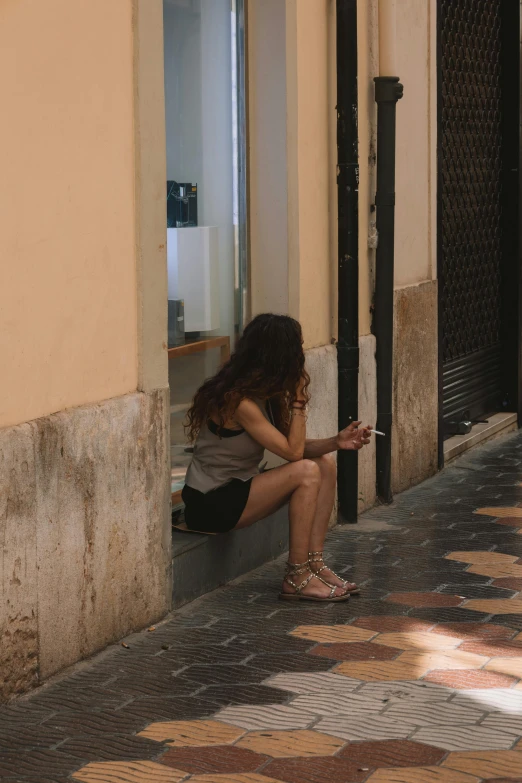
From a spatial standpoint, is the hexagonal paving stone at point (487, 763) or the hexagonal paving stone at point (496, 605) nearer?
Answer: the hexagonal paving stone at point (487, 763)

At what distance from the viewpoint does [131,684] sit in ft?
15.2

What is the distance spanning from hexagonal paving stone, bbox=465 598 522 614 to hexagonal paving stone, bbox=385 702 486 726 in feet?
4.04

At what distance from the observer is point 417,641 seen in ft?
16.9

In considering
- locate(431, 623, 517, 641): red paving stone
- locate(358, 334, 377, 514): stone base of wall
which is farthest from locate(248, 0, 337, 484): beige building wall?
locate(431, 623, 517, 641): red paving stone

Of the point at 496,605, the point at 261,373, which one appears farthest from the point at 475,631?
the point at 261,373

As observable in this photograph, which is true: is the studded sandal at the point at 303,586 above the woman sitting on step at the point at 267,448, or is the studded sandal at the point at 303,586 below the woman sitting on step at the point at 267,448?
below

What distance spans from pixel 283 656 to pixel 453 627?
0.79m

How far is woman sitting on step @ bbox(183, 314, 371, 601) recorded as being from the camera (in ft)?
18.4

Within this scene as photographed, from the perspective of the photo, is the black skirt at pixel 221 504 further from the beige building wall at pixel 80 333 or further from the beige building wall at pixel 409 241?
the beige building wall at pixel 409 241

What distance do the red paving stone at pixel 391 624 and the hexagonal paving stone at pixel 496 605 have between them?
0.33m

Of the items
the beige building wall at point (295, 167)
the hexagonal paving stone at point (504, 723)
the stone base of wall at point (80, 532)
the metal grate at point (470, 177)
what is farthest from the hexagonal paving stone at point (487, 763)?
the metal grate at point (470, 177)

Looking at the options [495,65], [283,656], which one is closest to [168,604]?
[283,656]

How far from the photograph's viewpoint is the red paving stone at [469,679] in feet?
15.1

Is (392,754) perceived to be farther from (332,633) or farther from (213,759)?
(332,633)
